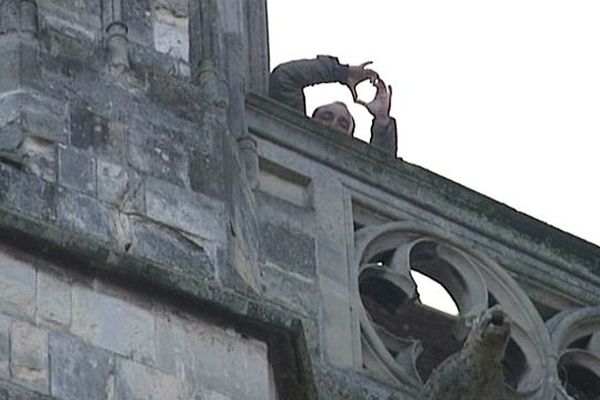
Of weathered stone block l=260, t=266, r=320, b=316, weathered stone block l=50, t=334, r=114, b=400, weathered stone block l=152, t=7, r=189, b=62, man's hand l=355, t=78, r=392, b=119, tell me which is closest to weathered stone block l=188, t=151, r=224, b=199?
weathered stone block l=152, t=7, r=189, b=62

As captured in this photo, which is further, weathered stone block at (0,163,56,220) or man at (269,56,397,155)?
man at (269,56,397,155)

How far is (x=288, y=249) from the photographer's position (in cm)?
1805

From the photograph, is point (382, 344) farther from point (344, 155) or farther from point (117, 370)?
point (117, 370)

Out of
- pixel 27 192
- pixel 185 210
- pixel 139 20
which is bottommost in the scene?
pixel 27 192

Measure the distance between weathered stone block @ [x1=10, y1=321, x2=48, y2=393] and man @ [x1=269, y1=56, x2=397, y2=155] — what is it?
11.1 feet

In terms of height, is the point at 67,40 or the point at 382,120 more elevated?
the point at 382,120

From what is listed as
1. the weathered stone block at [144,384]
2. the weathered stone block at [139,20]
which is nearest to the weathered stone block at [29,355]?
the weathered stone block at [144,384]

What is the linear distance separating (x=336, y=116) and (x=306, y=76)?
268 millimetres

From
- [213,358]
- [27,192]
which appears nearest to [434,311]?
[213,358]

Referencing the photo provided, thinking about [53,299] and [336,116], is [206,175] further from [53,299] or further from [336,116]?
[336,116]

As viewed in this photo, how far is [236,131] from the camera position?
17.7m

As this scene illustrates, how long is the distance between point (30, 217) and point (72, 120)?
716 mm

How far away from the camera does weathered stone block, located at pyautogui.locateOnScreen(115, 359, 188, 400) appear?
15859 millimetres

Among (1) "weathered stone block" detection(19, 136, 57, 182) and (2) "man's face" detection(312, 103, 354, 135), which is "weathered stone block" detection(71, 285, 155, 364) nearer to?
(1) "weathered stone block" detection(19, 136, 57, 182)
